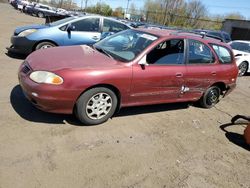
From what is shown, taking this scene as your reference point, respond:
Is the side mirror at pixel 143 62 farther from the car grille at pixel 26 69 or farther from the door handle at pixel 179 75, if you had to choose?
the car grille at pixel 26 69

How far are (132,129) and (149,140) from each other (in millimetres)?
381

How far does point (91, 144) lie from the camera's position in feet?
13.3

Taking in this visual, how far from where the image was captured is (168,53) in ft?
17.4

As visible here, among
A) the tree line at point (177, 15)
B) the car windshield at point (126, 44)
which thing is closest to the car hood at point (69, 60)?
the car windshield at point (126, 44)

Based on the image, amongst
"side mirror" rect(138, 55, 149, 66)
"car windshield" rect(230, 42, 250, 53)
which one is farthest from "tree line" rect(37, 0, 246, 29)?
"side mirror" rect(138, 55, 149, 66)

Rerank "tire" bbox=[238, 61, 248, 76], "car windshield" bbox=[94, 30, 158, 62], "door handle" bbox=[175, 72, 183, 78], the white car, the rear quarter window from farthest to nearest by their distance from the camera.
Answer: "tire" bbox=[238, 61, 248, 76]
the white car
the rear quarter window
"door handle" bbox=[175, 72, 183, 78]
"car windshield" bbox=[94, 30, 158, 62]

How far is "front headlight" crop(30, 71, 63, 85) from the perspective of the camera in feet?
13.4

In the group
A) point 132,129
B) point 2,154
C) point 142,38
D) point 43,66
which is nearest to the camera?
point 2,154

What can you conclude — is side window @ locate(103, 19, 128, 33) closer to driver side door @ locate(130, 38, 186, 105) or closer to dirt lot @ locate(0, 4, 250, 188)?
driver side door @ locate(130, 38, 186, 105)

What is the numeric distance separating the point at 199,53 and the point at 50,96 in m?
3.21

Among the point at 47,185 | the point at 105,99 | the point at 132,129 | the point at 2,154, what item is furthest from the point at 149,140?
the point at 2,154

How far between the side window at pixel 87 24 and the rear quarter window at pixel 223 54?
151 inches

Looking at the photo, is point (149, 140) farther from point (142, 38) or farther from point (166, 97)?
point (142, 38)

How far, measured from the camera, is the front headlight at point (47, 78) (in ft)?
13.4
